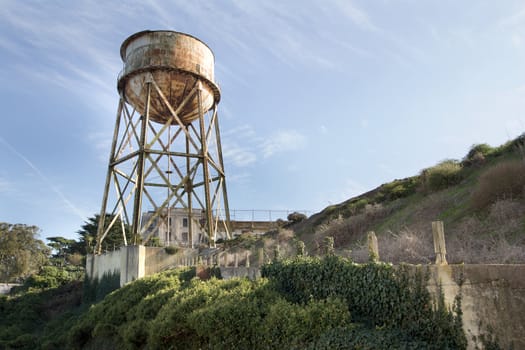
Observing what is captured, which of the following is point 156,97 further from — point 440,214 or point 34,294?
point 34,294

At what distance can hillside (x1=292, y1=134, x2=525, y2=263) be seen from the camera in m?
9.61

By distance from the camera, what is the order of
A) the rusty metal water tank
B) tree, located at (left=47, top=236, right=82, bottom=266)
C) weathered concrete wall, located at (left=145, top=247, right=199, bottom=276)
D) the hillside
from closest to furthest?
the hillside → weathered concrete wall, located at (left=145, top=247, right=199, bottom=276) → the rusty metal water tank → tree, located at (left=47, top=236, right=82, bottom=266)

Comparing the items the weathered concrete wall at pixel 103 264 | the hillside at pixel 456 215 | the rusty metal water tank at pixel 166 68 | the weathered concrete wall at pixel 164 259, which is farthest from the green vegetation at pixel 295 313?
the rusty metal water tank at pixel 166 68

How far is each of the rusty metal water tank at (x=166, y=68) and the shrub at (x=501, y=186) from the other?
45.0ft

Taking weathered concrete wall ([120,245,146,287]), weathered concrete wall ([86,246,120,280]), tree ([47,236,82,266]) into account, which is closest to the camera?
weathered concrete wall ([120,245,146,287])

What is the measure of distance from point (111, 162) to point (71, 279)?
1736 centimetres

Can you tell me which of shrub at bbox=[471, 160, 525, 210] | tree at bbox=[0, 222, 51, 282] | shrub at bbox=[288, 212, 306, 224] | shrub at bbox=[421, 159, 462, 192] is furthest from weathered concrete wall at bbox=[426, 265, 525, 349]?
tree at bbox=[0, 222, 51, 282]

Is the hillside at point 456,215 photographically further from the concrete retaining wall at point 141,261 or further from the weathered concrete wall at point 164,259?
the concrete retaining wall at point 141,261

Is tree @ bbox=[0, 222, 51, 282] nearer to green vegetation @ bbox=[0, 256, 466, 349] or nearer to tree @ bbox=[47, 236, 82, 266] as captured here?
tree @ bbox=[47, 236, 82, 266]

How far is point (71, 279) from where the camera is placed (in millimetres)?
34469

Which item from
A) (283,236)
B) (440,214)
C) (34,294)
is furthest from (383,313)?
(34,294)

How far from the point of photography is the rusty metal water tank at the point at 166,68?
21125mm

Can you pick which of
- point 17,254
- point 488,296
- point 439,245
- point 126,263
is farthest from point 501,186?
point 17,254

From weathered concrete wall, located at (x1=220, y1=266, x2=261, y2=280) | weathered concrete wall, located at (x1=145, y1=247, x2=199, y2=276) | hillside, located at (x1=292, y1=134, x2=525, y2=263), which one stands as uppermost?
hillside, located at (x1=292, y1=134, x2=525, y2=263)
